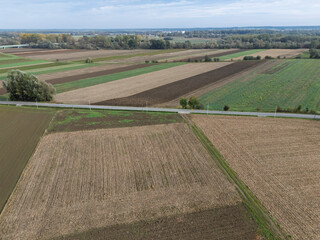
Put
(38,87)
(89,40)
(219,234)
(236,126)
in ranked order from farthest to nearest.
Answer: (89,40), (38,87), (236,126), (219,234)

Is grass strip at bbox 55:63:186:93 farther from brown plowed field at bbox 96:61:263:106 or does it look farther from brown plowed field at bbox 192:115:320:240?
brown plowed field at bbox 192:115:320:240

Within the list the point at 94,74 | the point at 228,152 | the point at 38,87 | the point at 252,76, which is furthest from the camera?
the point at 94,74

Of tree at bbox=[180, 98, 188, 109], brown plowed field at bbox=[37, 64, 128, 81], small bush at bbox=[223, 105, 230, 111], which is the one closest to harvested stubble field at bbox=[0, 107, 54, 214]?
tree at bbox=[180, 98, 188, 109]

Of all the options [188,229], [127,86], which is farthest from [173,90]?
[188,229]

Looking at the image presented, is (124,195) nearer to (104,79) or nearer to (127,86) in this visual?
(127,86)

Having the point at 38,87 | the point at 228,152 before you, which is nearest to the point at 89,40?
the point at 38,87

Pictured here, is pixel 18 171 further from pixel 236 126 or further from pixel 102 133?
pixel 236 126
